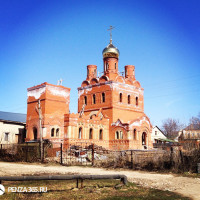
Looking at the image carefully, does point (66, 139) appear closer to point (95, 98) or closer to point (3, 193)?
point (95, 98)

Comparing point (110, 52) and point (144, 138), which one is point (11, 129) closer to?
point (110, 52)

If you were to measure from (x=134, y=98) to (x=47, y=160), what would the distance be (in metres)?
17.4

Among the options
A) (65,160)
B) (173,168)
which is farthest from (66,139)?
(173,168)

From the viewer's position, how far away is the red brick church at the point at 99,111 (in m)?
24.2

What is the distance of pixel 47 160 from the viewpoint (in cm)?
1673

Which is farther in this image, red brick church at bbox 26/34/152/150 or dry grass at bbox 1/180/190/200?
red brick church at bbox 26/34/152/150

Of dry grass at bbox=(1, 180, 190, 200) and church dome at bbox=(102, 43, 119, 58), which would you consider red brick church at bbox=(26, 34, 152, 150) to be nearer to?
church dome at bbox=(102, 43, 119, 58)

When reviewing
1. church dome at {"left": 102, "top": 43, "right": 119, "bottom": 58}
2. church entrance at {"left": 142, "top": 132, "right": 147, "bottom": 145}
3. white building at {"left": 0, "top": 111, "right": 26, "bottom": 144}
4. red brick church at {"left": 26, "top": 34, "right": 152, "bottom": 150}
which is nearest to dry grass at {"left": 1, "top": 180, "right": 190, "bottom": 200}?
red brick church at {"left": 26, "top": 34, "right": 152, "bottom": 150}

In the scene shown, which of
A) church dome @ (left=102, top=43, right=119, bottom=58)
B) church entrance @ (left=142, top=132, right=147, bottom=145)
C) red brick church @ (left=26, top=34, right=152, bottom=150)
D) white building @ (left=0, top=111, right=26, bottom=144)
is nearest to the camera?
red brick church @ (left=26, top=34, right=152, bottom=150)

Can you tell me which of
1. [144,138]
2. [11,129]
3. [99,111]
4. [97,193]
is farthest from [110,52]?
[97,193]

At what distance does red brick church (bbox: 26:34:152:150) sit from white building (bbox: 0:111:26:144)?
3399 millimetres

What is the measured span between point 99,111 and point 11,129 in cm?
1004

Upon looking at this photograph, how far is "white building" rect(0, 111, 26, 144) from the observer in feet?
89.4

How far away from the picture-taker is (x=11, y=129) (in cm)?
2805
